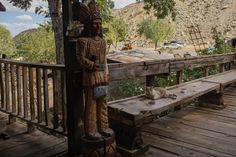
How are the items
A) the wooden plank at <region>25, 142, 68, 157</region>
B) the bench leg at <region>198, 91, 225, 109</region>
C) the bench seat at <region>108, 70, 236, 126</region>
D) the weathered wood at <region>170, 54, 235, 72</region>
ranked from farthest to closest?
1. the bench leg at <region>198, 91, 225, 109</region>
2. the weathered wood at <region>170, 54, 235, 72</region>
3. the wooden plank at <region>25, 142, 68, 157</region>
4. the bench seat at <region>108, 70, 236, 126</region>

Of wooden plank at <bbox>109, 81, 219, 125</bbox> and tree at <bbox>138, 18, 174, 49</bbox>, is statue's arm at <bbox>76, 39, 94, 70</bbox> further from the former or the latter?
tree at <bbox>138, 18, 174, 49</bbox>

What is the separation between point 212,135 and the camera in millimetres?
4633

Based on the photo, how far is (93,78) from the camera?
3.35 metres

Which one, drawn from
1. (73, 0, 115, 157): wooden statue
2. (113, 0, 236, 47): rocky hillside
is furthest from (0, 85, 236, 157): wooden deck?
(113, 0, 236, 47): rocky hillside

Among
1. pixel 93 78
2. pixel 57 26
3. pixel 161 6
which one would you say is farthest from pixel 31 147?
pixel 161 6

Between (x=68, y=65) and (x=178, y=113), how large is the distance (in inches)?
114

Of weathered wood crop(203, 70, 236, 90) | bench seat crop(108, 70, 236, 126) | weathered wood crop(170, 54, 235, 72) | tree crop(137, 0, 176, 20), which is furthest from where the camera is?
tree crop(137, 0, 176, 20)

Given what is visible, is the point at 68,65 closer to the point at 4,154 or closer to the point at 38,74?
the point at 38,74

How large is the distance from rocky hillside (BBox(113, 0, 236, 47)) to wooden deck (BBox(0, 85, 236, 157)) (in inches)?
2317

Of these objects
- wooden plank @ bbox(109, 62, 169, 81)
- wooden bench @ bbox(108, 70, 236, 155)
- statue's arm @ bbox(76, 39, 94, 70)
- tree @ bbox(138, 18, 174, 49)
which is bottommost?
wooden bench @ bbox(108, 70, 236, 155)

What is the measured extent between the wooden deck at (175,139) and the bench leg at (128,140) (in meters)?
0.23

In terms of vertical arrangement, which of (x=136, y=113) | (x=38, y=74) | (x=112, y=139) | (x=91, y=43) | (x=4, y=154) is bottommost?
(x=4, y=154)

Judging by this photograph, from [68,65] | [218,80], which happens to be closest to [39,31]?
[218,80]

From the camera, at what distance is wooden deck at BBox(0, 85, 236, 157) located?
3998 millimetres
